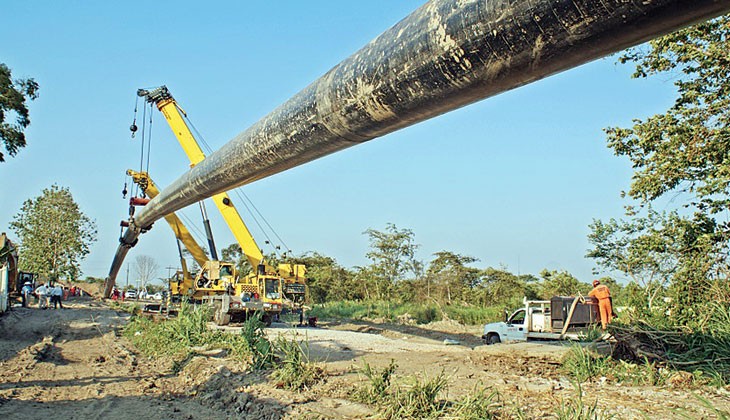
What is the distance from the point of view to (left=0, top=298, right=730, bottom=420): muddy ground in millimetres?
6121

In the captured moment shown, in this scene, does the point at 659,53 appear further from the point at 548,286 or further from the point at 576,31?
the point at 548,286

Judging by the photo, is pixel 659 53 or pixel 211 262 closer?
pixel 659 53

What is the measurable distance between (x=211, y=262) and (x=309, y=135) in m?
17.2

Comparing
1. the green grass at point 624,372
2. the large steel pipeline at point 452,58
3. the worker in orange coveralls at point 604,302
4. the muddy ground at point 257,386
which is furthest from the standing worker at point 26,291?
the large steel pipeline at point 452,58

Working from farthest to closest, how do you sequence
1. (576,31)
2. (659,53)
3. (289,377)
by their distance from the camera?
(659,53) → (289,377) → (576,31)

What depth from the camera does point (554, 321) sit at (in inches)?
494

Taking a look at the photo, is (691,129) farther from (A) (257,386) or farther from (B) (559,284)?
(B) (559,284)

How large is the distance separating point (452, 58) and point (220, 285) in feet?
58.0

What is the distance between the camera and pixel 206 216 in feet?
61.3

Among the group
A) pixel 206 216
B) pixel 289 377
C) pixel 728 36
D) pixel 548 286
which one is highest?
pixel 728 36

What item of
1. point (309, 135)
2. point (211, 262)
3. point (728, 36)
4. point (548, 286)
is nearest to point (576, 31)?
point (309, 135)

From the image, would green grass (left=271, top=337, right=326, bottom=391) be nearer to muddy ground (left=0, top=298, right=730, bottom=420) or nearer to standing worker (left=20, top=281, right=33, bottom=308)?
muddy ground (left=0, top=298, right=730, bottom=420)

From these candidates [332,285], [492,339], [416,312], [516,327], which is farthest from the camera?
[332,285]

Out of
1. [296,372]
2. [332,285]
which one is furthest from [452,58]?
[332,285]
